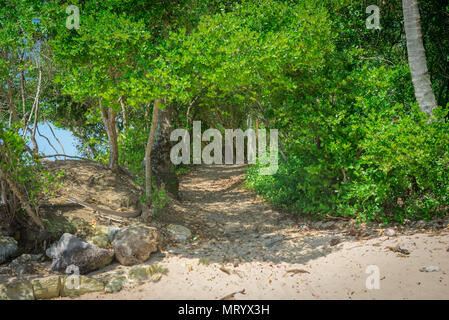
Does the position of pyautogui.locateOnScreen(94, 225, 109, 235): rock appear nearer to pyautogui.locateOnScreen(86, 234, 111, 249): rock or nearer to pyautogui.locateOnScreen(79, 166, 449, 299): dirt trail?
pyautogui.locateOnScreen(86, 234, 111, 249): rock

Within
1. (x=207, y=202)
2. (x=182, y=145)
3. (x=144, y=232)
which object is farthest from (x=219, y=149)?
(x=144, y=232)

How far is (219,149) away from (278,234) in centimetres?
1861

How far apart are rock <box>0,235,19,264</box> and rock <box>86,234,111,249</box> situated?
4.12ft

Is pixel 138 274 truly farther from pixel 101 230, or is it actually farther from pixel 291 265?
pixel 291 265

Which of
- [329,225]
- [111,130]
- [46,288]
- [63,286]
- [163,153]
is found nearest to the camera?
[46,288]

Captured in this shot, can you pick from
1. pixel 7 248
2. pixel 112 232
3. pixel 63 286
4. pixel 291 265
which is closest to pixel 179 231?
pixel 112 232

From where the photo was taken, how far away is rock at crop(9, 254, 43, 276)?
18.1 ft

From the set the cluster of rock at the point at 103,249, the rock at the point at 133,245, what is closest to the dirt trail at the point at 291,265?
the rock at the point at 133,245

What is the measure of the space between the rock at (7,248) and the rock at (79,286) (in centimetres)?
164

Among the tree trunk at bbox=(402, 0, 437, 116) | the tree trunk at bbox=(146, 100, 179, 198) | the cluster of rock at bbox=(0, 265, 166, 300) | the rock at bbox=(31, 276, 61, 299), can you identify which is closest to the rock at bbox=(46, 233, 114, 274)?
the cluster of rock at bbox=(0, 265, 166, 300)

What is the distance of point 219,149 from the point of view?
26297 mm

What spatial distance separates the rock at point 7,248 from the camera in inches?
231

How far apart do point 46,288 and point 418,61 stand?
8068mm

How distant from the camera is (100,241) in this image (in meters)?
6.42
